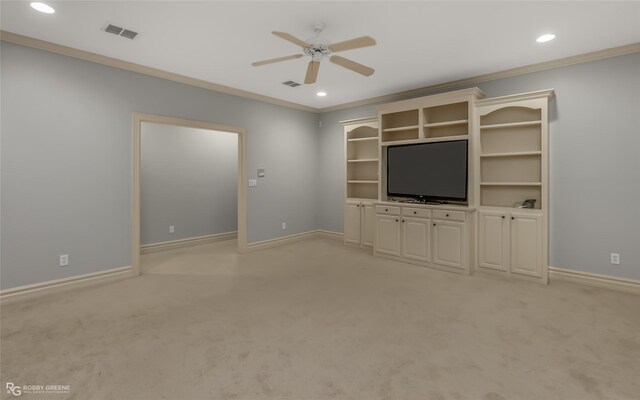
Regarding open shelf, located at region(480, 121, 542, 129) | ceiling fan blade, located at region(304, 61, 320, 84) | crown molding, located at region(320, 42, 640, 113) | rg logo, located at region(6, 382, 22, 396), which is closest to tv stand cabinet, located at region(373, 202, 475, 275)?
open shelf, located at region(480, 121, 542, 129)

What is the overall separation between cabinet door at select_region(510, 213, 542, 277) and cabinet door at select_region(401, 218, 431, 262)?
3.36 feet

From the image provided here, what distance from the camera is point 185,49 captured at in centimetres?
→ 356

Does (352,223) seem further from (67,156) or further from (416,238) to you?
(67,156)

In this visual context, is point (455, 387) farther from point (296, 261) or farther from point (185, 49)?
point (185, 49)

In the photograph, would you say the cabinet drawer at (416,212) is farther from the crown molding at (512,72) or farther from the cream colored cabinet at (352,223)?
the crown molding at (512,72)

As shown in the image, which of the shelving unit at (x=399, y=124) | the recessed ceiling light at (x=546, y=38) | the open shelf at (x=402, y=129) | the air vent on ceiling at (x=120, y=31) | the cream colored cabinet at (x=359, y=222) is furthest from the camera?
the cream colored cabinet at (x=359, y=222)

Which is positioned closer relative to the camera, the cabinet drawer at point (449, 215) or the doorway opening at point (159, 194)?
the doorway opening at point (159, 194)

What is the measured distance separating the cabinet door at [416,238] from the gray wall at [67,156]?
3491mm

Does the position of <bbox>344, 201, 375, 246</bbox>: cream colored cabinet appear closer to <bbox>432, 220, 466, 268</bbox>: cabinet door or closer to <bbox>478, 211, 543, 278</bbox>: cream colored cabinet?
<bbox>432, 220, 466, 268</bbox>: cabinet door

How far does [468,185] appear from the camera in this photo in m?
4.33

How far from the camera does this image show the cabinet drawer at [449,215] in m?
4.23

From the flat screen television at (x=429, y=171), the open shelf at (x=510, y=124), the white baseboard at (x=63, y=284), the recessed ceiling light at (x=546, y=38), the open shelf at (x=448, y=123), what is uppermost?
the recessed ceiling light at (x=546, y=38)

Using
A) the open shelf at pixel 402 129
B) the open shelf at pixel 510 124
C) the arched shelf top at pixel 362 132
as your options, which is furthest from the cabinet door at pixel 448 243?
the arched shelf top at pixel 362 132

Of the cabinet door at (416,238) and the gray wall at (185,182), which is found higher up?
the gray wall at (185,182)
